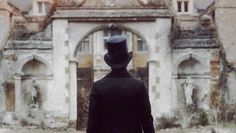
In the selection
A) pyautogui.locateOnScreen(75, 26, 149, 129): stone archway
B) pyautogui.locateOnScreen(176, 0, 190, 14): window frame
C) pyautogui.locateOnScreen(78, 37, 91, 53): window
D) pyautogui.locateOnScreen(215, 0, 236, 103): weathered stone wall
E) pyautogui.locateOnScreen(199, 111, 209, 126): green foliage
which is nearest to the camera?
pyautogui.locateOnScreen(199, 111, 209, 126): green foliage

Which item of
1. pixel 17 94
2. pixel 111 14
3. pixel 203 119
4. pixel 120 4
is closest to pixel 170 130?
pixel 203 119

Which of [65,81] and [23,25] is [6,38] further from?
[65,81]

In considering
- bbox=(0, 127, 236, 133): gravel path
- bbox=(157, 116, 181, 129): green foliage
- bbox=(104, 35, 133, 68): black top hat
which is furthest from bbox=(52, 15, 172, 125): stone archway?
bbox=(104, 35, 133, 68): black top hat

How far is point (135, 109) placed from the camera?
4.24 metres

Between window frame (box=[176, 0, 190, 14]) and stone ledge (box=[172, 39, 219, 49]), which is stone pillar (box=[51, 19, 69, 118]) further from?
window frame (box=[176, 0, 190, 14])

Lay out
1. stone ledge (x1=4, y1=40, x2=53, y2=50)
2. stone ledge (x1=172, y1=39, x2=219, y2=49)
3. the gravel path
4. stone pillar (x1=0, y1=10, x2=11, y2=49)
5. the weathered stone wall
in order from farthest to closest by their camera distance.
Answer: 1. stone pillar (x1=0, y1=10, x2=11, y2=49)
2. stone ledge (x1=4, y1=40, x2=53, y2=50)
3. stone ledge (x1=172, y1=39, x2=219, y2=49)
4. the weathered stone wall
5. the gravel path

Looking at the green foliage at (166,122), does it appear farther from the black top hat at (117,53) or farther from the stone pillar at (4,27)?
the black top hat at (117,53)

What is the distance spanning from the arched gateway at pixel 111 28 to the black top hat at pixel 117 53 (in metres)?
16.1

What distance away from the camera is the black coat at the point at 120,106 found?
420 cm

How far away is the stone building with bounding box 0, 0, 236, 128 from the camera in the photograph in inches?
802

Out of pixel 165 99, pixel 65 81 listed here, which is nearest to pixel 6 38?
pixel 65 81

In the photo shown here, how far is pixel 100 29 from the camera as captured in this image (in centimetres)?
2067

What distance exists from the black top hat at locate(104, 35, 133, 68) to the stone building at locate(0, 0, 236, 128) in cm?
1602

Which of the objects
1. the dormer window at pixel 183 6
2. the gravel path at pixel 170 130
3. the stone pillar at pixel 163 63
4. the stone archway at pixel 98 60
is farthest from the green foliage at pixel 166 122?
the stone archway at pixel 98 60
